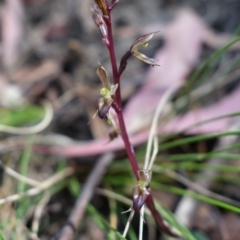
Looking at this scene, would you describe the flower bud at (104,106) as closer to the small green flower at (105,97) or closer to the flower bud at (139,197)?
the small green flower at (105,97)

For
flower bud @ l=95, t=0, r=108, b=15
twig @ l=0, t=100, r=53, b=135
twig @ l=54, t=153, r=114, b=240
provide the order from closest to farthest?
flower bud @ l=95, t=0, r=108, b=15 < twig @ l=54, t=153, r=114, b=240 < twig @ l=0, t=100, r=53, b=135

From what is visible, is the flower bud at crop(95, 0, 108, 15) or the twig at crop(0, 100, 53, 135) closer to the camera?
the flower bud at crop(95, 0, 108, 15)

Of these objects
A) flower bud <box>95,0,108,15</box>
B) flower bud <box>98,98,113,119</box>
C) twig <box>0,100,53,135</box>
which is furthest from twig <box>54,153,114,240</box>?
flower bud <box>95,0,108,15</box>

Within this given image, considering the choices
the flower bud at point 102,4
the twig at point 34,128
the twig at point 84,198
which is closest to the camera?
the flower bud at point 102,4

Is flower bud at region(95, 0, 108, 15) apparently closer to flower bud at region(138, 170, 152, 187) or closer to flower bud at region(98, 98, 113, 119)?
flower bud at region(98, 98, 113, 119)

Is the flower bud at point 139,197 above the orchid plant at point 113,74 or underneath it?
underneath

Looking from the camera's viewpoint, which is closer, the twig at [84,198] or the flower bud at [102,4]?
the flower bud at [102,4]

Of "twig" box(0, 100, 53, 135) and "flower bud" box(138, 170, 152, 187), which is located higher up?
"flower bud" box(138, 170, 152, 187)

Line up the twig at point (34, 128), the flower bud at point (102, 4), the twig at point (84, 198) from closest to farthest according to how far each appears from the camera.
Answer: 1. the flower bud at point (102, 4)
2. the twig at point (84, 198)
3. the twig at point (34, 128)

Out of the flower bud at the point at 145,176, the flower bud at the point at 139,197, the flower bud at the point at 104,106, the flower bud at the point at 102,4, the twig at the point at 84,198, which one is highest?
the flower bud at the point at 102,4

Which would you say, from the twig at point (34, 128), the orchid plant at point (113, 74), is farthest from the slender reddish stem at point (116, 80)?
the twig at point (34, 128)
